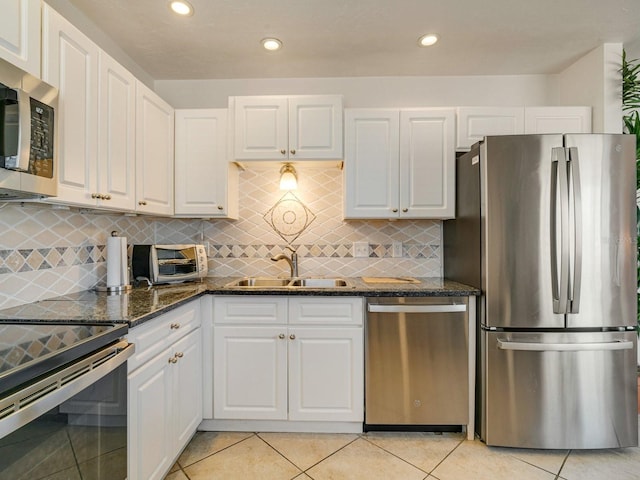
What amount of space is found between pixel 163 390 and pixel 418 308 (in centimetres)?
146

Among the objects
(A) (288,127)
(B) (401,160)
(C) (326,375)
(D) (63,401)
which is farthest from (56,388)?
(B) (401,160)

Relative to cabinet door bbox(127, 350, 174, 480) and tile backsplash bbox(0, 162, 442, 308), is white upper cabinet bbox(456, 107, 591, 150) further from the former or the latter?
cabinet door bbox(127, 350, 174, 480)

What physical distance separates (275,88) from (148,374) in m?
2.27

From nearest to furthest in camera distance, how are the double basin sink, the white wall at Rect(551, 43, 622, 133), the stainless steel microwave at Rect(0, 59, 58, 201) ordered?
the stainless steel microwave at Rect(0, 59, 58, 201)
the white wall at Rect(551, 43, 622, 133)
the double basin sink

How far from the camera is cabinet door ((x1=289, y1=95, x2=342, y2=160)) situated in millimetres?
2248

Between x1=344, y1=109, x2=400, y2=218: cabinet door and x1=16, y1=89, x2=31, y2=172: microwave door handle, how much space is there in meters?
1.69

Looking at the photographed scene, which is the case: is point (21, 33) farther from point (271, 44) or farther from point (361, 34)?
point (361, 34)

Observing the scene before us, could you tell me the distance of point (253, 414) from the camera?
198cm

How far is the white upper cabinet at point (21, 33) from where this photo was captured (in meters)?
1.09

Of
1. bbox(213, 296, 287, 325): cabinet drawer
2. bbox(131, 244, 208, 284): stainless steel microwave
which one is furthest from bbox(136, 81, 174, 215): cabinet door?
bbox(213, 296, 287, 325): cabinet drawer

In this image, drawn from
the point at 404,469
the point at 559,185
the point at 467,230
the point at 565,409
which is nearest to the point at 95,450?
the point at 404,469

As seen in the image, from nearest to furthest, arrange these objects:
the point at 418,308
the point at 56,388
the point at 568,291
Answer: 1. the point at 56,388
2. the point at 568,291
3. the point at 418,308

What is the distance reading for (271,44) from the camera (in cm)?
215

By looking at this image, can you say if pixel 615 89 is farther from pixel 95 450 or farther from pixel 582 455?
pixel 95 450
